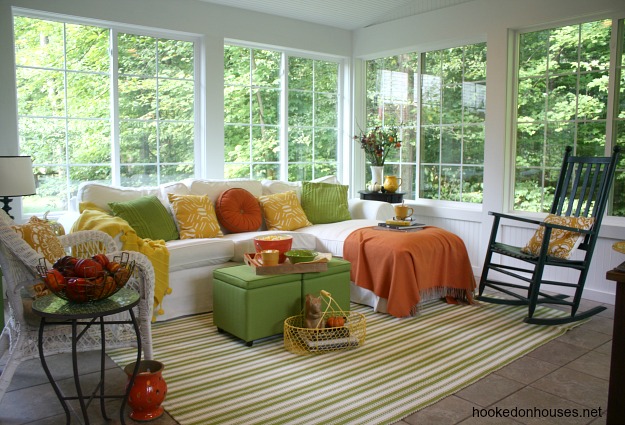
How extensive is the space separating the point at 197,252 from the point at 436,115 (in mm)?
2983

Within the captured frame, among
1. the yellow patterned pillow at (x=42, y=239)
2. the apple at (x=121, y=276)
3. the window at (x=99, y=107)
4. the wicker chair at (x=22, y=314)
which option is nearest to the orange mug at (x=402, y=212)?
the window at (x=99, y=107)

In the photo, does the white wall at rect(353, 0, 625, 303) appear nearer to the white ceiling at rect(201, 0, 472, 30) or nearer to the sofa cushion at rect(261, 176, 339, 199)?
the white ceiling at rect(201, 0, 472, 30)

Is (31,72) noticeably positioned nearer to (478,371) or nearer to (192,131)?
(192,131)

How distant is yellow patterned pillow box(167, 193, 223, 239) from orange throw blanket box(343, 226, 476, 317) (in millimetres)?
1058

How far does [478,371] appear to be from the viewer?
3.00 m

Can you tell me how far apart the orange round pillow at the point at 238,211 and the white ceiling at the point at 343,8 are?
190 cm

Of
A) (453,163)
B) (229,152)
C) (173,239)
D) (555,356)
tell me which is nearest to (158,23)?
(229,152)

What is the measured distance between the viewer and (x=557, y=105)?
15.4 ft

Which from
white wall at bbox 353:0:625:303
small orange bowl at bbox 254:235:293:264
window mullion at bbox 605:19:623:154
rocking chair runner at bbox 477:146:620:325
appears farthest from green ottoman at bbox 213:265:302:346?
window mullion at bbox 605:19:623:154

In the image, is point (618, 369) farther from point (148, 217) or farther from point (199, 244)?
point (148, 217)

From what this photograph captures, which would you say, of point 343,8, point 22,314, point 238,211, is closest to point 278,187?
point 238,211

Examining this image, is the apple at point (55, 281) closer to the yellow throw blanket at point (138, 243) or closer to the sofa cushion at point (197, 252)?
the yellow throw blanket at point (138, 243)

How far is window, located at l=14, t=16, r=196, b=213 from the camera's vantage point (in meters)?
4.39

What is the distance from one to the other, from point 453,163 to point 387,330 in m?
2.44
